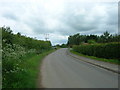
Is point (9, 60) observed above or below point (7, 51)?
below

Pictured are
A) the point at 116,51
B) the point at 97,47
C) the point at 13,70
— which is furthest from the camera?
the point at 97,47

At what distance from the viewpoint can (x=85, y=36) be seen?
11244 centimetres

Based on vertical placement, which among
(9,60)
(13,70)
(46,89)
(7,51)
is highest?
(7,51)

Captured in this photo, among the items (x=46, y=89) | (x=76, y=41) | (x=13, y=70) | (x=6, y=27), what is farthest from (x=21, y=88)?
(x=76, y=41)

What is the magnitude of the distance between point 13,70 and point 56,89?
319cm

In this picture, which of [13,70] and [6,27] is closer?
[13,70]

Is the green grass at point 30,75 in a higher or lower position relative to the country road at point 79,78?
higher

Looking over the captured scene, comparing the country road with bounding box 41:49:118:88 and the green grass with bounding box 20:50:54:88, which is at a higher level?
the green grass with bounding box 20:50:54:88

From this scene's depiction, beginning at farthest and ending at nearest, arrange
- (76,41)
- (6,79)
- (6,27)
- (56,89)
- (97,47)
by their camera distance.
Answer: (76,41)
(97,47)
(6,27)
(6,79)
(56,89)

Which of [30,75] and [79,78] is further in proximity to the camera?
[30,75]

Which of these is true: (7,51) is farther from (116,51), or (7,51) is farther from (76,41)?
(76,41)

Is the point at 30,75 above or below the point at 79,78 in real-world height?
above

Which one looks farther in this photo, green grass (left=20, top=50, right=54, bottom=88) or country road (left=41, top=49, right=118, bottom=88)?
country road (left=41, top=49, right=118, bottom=88)

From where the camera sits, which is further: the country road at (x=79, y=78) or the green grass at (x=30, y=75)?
the country road at (x=79, y=78)
